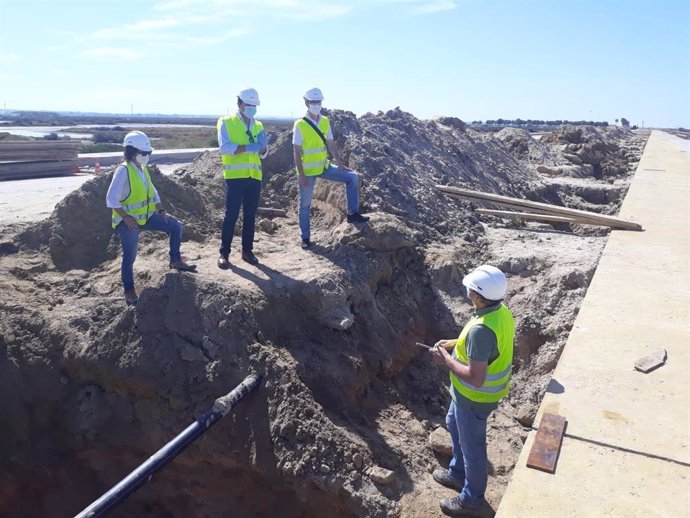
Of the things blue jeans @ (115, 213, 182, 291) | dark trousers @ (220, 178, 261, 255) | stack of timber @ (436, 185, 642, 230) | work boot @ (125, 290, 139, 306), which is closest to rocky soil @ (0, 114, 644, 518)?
work boot @ (125, 290, 139, 306)

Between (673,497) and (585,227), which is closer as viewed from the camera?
(673,497)

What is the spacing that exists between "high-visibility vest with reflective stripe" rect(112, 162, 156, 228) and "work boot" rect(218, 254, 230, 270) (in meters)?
1.01

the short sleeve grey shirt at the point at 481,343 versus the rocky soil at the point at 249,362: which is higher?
the short sleeve grey shirt at the point at 481,343

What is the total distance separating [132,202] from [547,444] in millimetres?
4339

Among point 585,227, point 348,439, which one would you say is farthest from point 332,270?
point 585,227

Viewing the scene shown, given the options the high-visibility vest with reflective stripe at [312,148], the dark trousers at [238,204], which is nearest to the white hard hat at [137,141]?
the dark trousers at [238,204]

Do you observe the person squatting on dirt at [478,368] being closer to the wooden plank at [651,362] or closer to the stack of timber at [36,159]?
the wooden plank at [651,362]

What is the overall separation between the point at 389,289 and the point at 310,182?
1.65 meters

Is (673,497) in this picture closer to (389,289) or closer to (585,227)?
(389,289)

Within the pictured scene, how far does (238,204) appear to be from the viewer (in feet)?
21.7

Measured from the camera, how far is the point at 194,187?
8.90 meters

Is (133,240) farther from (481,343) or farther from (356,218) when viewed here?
(481,343)

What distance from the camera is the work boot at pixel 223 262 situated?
6.60 meters

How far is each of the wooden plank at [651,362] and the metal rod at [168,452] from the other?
3187mm
